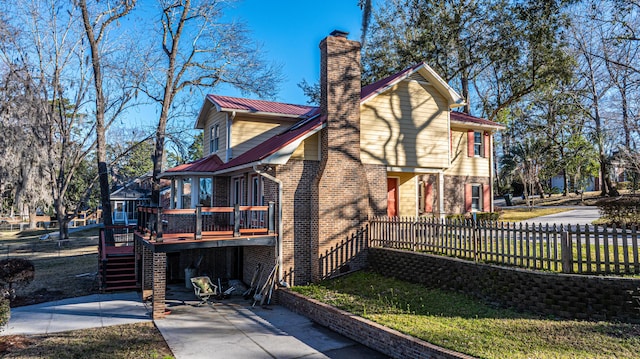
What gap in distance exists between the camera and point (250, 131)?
55.1ft

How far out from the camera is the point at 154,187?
1956 cm

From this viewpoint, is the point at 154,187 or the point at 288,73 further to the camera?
the point at 288,73

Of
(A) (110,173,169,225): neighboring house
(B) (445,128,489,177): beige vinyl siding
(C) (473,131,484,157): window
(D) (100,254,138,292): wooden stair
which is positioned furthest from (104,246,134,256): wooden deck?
(A) (110,173,169,225): neighboring house

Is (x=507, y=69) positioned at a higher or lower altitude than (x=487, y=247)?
higher

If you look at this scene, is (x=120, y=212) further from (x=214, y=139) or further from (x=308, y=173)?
(x=308, y=173)

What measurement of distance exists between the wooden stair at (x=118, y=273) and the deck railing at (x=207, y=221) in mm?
1665

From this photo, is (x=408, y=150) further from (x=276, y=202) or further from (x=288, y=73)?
(x=288, y=73)

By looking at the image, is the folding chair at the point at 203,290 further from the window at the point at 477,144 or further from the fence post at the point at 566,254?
the window at the point at 477,144

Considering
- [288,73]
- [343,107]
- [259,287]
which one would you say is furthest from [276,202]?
[288,73]

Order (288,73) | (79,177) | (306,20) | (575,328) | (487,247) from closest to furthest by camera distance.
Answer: (575,328)
(487,247)
(306,20)
(288,73)
(79,177)

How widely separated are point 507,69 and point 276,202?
2016 centimetres

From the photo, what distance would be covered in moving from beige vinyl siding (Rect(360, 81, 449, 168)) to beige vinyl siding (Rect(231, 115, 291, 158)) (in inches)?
198

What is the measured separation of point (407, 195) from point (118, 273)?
442 inches

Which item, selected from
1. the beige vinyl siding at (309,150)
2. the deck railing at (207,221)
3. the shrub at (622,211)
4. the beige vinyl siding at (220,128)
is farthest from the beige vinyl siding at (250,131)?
the shrub at (622,211)
